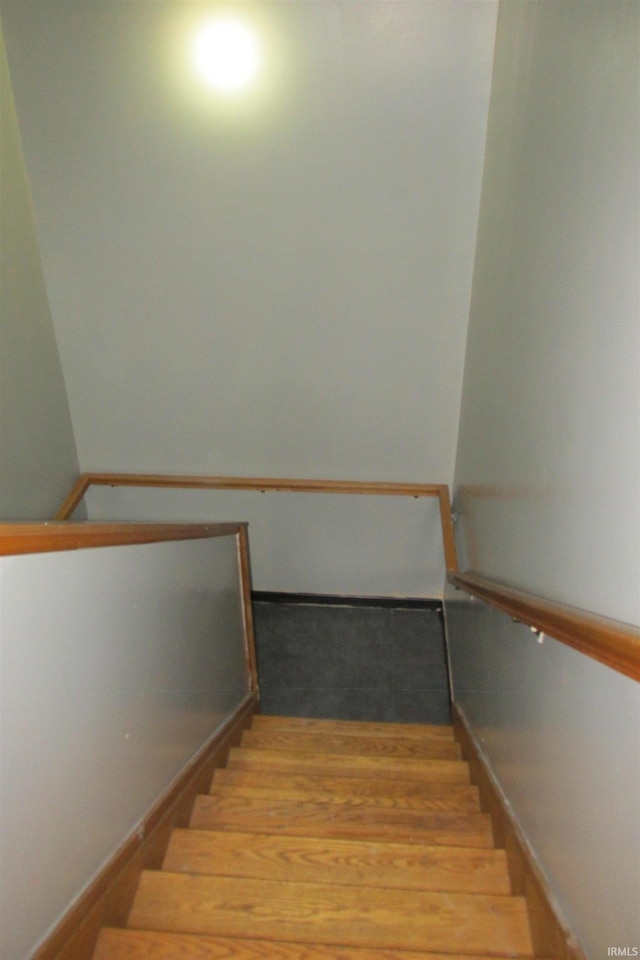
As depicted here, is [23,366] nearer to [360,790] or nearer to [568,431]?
[360,790]

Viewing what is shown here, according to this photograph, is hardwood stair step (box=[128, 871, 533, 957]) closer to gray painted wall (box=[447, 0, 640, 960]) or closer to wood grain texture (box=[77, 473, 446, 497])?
gray painted wall (box=[447, 0, 640, 960])

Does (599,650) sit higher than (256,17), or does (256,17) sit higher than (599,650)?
(256,17)

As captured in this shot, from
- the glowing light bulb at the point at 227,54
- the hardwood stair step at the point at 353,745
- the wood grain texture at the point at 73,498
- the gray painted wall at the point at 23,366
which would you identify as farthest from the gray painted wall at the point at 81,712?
the glowing light bulb at the point at 227,54

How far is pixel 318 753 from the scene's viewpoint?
2809 millimetres

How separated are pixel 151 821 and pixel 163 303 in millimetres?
2796

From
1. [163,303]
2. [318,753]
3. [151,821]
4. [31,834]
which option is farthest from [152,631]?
[163,303]

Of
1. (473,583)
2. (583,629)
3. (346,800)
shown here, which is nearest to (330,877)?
(346,800)

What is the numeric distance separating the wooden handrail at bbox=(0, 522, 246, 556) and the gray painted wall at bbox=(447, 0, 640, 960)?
1.21m

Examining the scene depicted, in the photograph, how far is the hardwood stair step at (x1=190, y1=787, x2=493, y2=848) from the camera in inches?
A: 80.3

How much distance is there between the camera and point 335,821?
2.11 m

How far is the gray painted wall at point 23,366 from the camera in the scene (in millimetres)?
3178

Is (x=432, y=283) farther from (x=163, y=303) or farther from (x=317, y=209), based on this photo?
(x=163, y=303)

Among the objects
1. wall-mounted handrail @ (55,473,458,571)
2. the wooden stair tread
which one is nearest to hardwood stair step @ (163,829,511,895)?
the wooden stair tread

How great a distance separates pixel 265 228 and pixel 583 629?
9.27ft
